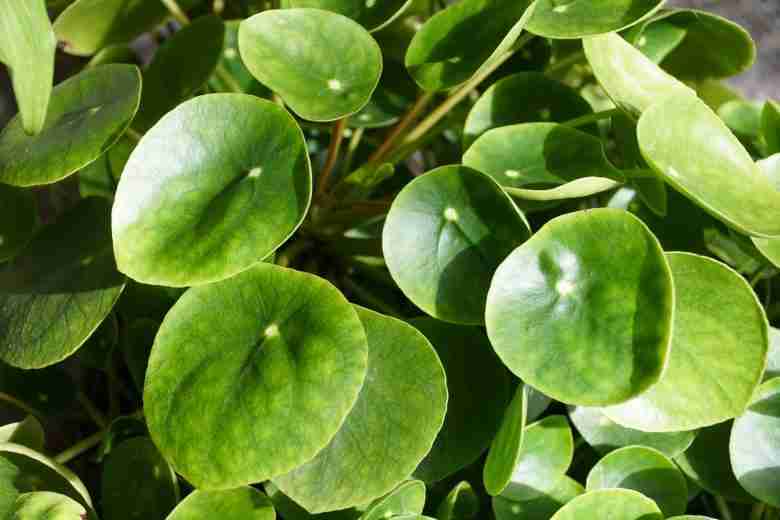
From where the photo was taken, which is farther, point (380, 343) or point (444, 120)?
point (444, 120)

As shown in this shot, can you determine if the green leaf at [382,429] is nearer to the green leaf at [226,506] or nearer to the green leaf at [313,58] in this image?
the green leaf at [226,506]

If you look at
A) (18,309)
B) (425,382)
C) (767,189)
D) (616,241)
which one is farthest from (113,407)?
(767,189)

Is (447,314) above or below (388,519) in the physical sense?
above

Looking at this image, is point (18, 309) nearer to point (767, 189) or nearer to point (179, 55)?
point (179, 55)

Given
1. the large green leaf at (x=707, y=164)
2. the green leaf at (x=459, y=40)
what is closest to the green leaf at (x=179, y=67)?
the green leaf at (x=459, y=40)

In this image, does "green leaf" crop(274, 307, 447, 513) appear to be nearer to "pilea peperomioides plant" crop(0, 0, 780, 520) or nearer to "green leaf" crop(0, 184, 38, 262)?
"pilea peperomioides plant" crop(0, 0, 780, 520)

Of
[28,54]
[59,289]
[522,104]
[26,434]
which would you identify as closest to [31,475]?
[26,434]
